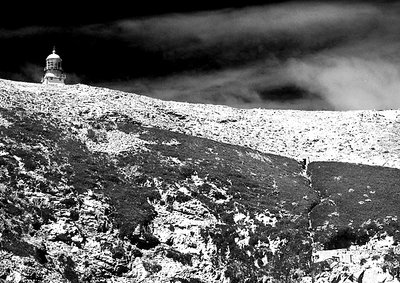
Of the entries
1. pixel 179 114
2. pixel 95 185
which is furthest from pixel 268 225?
pixel 179 114

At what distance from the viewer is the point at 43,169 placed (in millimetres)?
60906

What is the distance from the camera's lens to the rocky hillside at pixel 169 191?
178 ft

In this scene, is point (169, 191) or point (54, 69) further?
point (54, 69)

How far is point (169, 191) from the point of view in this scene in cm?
6394

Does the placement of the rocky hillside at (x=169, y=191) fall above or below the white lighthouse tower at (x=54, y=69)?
below

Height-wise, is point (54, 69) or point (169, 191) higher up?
point (54, 69)

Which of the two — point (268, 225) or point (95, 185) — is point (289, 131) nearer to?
point (268, 225)

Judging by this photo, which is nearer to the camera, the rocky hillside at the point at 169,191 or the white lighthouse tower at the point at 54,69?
the rocky hillside at the point at 169,191

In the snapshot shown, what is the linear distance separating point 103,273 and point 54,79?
72.0m

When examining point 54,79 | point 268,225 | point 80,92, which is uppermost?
point 54,79

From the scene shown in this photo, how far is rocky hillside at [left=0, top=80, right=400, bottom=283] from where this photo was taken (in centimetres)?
5416

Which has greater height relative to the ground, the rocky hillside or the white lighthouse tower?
the white lighthouse tower

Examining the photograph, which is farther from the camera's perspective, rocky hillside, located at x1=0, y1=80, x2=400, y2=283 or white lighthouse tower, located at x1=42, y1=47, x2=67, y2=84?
white lighthouse tower, located at x1=42, y1=47, x2=67, y2=84

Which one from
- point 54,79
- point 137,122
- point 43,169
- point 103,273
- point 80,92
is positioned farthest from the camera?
point 54,79
